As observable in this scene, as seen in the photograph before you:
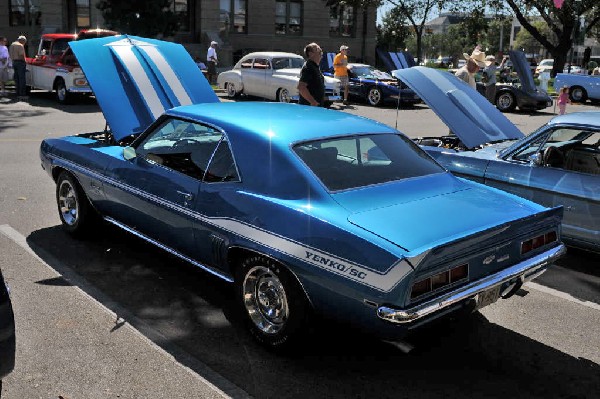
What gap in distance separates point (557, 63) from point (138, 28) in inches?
932

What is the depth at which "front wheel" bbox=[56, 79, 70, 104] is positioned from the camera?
17.5 metres

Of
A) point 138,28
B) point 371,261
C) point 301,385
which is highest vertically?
point 138,28

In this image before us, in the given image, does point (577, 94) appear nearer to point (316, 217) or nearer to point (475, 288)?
point (475, 288)

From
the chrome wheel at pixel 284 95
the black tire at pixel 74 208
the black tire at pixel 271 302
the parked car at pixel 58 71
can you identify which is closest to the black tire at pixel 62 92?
the parked car at pixel 58 71

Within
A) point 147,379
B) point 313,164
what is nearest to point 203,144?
point 313,164

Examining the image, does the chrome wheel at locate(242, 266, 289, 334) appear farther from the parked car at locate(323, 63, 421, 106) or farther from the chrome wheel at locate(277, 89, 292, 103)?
the parked car at locate(323, 63, 421, 106)

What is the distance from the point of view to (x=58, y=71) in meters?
17.5

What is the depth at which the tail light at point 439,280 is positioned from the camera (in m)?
3.30

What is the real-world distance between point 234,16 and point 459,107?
3391 centimetres

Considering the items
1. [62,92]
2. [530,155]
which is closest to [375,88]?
[62,92]

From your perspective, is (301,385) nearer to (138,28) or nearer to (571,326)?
(571,326)

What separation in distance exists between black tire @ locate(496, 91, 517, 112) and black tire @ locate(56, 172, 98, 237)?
1623 centimetres

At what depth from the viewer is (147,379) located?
3592mm

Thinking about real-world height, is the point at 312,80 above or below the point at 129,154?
above
